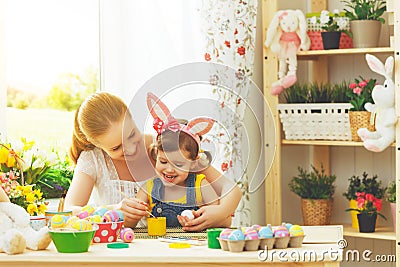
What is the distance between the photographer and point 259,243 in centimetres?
166

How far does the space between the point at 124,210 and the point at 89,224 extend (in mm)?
321

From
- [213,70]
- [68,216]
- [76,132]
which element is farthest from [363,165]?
[68,216]

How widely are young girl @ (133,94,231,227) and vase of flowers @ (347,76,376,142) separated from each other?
3.53ft

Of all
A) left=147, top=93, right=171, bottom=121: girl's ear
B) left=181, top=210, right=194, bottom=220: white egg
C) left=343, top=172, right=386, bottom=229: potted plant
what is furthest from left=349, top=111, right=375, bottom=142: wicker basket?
left=147, top=93, right=171, bottom=121: girl's ear

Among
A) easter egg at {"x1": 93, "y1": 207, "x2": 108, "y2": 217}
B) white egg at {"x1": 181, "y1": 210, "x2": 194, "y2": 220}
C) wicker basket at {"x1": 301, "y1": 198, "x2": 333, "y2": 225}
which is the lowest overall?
wicker basket at {"x1": 301, "y1": 198, "x2": 333, "y2": 225}

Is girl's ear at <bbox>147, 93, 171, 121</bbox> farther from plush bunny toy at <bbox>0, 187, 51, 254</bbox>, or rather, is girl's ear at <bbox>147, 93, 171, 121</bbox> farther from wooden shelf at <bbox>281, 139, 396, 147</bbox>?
wooden shelf at <bbox>281, 139, 396, 147</bbox>

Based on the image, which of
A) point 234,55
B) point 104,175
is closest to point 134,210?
point 104,175

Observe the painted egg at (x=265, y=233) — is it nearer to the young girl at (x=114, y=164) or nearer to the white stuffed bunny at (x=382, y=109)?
the young girl at (x=114, y=164)

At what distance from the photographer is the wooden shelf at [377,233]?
299cm

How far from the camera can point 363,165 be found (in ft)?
11.1

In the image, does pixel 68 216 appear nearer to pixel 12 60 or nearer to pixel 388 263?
→ pixel 12 60

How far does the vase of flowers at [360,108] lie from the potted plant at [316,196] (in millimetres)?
288

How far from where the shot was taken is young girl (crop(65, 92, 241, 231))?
204cm

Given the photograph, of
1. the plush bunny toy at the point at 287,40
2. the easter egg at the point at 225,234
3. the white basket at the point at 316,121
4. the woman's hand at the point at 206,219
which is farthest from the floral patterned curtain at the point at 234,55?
the easter egg at the point at 225,234
